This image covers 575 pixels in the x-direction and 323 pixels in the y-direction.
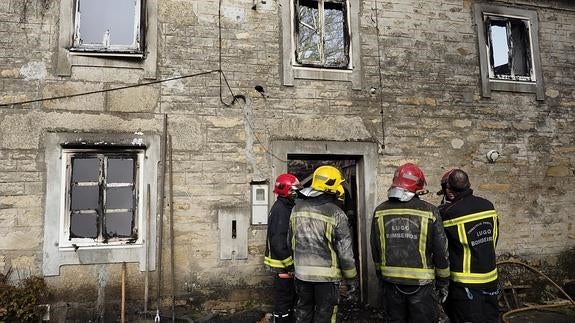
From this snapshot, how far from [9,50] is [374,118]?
527 cm

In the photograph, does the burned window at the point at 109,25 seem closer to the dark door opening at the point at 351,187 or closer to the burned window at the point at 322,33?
the burned window at the point at 322,33

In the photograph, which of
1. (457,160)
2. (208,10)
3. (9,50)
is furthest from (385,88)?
(9,50)

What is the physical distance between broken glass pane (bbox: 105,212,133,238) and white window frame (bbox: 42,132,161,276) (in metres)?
0.12

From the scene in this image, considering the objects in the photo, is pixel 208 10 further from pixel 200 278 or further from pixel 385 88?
pixel 200 278

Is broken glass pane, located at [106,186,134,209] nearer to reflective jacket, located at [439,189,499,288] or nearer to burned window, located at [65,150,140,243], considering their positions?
burned window, located at [65,150,140,243]

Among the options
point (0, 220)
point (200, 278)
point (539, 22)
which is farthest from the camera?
point (539, 22)

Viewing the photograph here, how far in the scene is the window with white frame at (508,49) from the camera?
25.2 ft

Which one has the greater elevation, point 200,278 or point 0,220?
point 0,220

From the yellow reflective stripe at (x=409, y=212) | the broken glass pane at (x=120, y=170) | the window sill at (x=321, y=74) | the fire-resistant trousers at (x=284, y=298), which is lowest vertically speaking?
the fire-resistant trousers at (x=284, y=298)

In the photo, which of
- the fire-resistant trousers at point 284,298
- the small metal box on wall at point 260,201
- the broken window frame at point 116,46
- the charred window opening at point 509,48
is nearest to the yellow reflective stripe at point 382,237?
the fire-resistant trousers at point 284,298

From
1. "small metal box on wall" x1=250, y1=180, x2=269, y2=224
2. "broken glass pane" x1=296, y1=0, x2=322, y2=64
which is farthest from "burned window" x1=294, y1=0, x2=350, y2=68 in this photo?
"small metal box on wall" x1=250, y1=180, x2=269, y2=224

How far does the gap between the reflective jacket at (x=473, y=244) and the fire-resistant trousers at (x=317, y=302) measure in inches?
46.5

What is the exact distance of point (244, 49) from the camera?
263 inches

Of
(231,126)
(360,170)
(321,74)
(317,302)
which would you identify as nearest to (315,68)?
(321,74)
